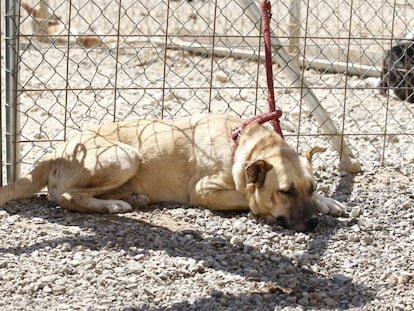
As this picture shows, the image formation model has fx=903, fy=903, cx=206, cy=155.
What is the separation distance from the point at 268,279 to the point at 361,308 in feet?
1.61

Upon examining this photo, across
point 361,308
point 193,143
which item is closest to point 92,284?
point 361,308

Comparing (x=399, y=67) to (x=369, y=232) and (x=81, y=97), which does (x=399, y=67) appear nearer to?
(x=81, y=97)

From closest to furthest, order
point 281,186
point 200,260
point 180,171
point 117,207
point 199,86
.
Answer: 1. point 200,260
2. point 281,186
3. point 117,207
4. point 180,171
5. point 199,86

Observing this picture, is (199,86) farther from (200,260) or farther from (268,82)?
(200,260)

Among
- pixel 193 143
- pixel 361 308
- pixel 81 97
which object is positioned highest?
pixel 81 97

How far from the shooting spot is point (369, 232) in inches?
203

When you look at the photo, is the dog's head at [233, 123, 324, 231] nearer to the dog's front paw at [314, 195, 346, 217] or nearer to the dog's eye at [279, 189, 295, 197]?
the dog's eye at [279, 189, 295, 197]

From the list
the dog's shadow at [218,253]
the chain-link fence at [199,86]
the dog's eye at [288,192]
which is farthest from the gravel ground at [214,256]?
the chain-link fence at [199,86]

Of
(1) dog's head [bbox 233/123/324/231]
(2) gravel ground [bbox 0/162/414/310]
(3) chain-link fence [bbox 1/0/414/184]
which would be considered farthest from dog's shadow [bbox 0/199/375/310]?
(3) chain-link fence [bbox 1/0/414/184]

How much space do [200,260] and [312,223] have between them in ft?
2.69

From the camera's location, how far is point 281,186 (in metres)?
5.17

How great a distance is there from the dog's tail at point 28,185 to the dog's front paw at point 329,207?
1640 mm

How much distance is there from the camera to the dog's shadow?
4152 millimetres

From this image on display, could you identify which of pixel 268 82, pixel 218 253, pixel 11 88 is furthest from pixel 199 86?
pixel 218 253
